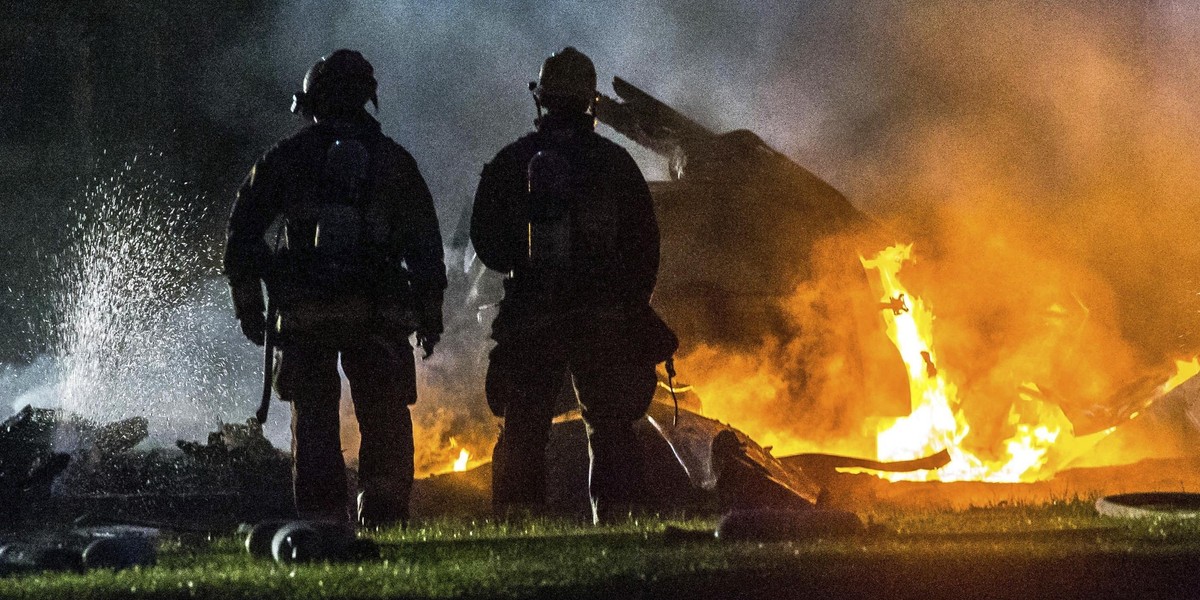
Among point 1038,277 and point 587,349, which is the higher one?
point 1038,277

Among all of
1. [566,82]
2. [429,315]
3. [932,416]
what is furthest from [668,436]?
[932,416]

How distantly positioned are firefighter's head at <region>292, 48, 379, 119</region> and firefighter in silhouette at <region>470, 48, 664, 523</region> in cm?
78

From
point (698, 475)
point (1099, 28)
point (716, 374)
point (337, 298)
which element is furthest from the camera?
point (1099, 28)

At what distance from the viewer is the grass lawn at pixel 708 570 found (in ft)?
14.6

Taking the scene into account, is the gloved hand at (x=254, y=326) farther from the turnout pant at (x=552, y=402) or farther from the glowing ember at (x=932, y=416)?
the glowing ember at (x=932, y=416)

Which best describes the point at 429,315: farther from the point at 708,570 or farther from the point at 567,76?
the point at 708,570

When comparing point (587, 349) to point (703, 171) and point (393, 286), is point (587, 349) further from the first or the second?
point (703, 171)

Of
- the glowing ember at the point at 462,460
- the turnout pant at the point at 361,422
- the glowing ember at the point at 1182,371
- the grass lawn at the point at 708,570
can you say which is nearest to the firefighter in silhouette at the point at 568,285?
the turnout pant at the point at 361,422

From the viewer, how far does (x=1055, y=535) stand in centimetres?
570

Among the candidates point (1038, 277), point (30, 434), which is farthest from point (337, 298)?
point (1038, 277)

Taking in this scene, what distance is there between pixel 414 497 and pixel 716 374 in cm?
326

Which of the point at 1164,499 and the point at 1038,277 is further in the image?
the point at 1038,277

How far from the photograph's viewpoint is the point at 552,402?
7.39 m

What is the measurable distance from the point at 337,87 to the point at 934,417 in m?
7.19
